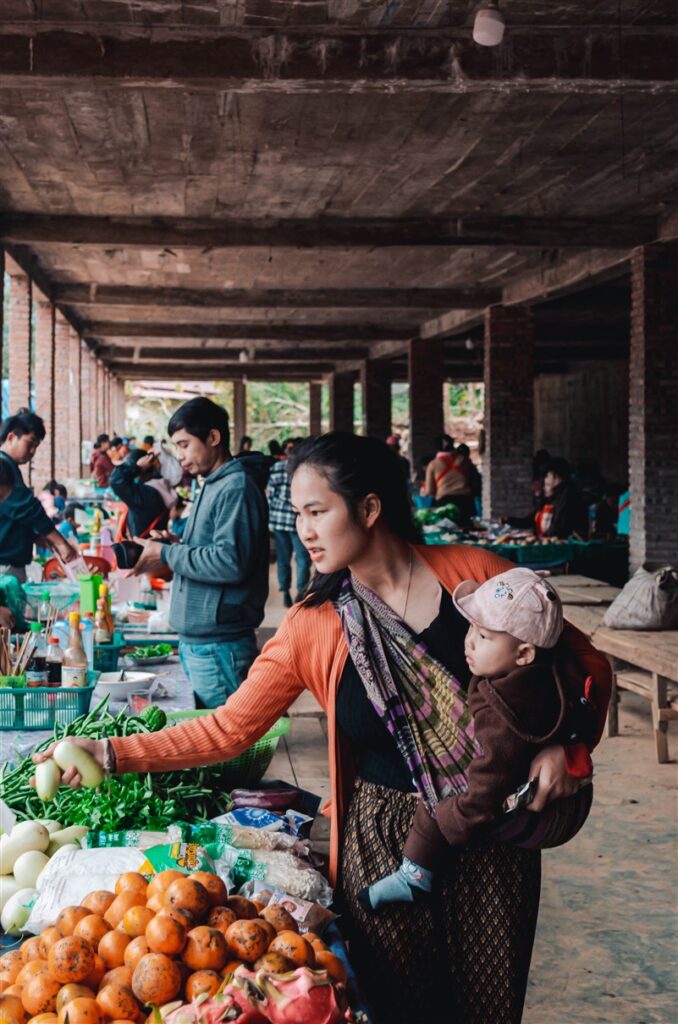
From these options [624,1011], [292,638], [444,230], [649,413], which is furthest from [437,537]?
[292,638]

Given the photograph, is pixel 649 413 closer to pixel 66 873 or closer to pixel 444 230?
pixel 444 230

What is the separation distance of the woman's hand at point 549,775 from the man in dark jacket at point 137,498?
197 inches

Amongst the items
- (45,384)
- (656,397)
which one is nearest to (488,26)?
(656,397)

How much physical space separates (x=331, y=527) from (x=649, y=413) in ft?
28.9

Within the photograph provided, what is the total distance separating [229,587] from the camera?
406 centimetres

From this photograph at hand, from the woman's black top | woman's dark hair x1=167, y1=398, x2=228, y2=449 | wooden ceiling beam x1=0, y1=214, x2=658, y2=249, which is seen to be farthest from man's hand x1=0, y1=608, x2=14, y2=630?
wooden ceiling beam x1=0, y1=214, x2=658, y2=249

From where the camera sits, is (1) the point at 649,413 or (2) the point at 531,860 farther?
(1) the point at 649,413

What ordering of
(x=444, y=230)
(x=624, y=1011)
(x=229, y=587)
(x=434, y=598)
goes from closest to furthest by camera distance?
(x=434, y=598)
(x=624, y=1011)
(x=229, y=587)
(x=444, y=230)

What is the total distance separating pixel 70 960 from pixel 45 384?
14084 millimetres

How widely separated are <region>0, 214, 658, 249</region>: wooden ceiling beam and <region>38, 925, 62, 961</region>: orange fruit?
355 inches

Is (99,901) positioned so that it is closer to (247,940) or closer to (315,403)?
(247,940)

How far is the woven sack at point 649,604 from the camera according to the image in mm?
6730

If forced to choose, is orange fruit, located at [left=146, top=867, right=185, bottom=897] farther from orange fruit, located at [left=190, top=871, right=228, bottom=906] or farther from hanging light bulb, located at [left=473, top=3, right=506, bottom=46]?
hanging light bulb, located at [left=473, top=3, right=506, bottom=46]

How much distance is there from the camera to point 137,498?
682cm
